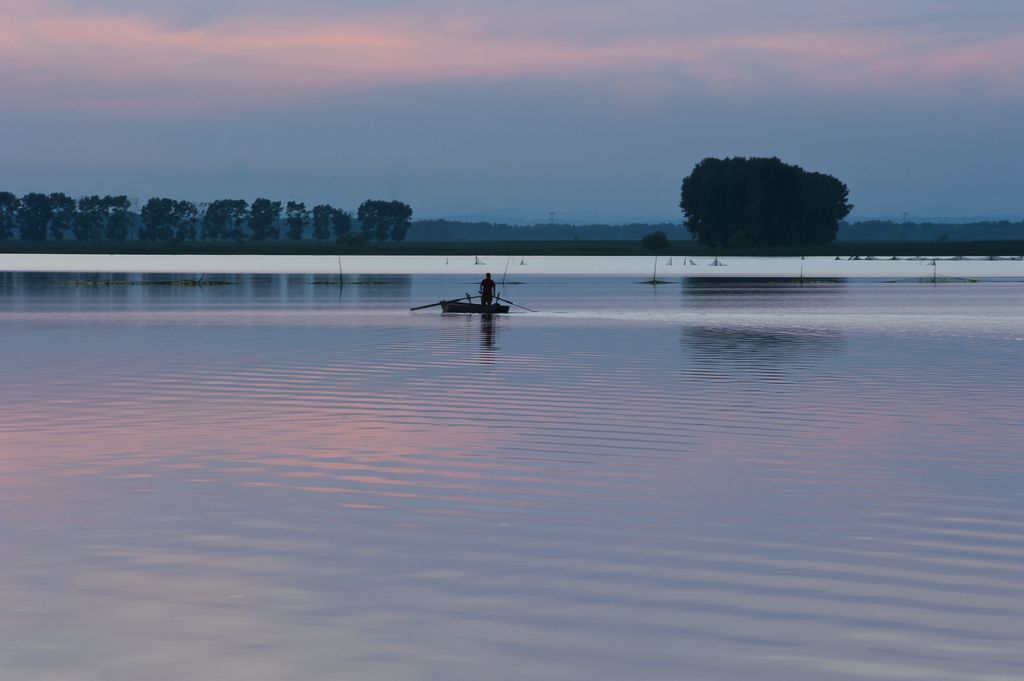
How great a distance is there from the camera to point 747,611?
1327 centimetres

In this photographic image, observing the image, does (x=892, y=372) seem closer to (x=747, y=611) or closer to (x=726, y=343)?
(x=726, y=343)

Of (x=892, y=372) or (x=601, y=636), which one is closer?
(x=601, y=636)

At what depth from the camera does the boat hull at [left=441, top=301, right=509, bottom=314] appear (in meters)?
73.6

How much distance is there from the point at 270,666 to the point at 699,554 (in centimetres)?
573

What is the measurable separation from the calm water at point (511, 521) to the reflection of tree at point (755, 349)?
436 mm

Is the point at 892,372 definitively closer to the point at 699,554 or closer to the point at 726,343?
the point at 726,343

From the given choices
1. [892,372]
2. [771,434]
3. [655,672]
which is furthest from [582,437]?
[892,372]

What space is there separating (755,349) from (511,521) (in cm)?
3112

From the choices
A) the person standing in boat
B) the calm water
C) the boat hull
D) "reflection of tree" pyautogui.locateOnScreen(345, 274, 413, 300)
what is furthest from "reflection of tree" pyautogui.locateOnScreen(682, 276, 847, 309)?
the calm water

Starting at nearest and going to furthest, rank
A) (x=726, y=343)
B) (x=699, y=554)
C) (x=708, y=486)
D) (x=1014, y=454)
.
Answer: (x=699, y=554)
(x=708, y=486)
(x=1014, y=454)
(x=726, y=343)

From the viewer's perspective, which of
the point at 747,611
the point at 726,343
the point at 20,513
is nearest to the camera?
the point at 747,611

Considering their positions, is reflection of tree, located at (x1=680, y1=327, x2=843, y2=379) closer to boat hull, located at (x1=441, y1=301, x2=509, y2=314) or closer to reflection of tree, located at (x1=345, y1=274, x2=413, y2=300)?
boat hull, located at (x1=441, y1=301, x2=509, y2=314)

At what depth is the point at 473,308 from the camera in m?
75.0

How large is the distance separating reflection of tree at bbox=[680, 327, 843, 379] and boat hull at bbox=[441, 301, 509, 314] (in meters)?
15.3
